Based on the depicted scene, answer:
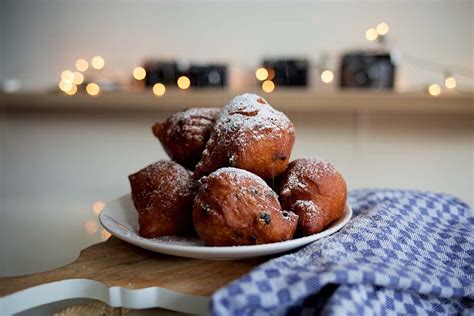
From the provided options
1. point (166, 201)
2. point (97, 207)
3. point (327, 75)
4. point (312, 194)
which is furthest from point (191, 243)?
point (327, 75)

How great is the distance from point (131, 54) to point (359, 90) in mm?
1028

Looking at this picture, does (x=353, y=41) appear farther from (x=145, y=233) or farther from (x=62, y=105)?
(x=145, y=233)

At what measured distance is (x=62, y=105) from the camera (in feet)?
Result: 6.66

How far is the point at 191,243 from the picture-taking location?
66 centimetres

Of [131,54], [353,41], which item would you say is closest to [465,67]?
[353,41]

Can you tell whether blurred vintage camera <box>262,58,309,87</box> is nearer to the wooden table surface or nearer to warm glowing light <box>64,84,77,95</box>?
warm glowing light <box>64,84,77,95</box>

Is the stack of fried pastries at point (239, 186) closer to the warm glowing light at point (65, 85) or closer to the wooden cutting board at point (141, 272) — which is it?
the wooden cutting board at point (141, 272)

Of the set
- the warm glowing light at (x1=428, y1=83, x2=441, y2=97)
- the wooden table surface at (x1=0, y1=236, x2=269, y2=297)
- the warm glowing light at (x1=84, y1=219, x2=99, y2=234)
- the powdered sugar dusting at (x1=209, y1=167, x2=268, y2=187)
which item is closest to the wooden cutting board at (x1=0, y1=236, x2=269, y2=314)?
the wooden table surface at (x1=0, y1=236, x2=269, y2=297)

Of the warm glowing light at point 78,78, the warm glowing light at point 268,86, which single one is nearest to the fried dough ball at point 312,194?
the warm glowing light at point 268,86

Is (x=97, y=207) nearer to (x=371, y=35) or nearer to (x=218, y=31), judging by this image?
(x=218, y=31)

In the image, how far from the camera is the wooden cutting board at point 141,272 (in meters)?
0.57

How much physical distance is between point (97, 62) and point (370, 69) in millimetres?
1223

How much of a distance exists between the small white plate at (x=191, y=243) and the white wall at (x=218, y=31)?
56.4 inches

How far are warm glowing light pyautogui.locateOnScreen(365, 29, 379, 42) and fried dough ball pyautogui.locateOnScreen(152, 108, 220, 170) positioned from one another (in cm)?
138
